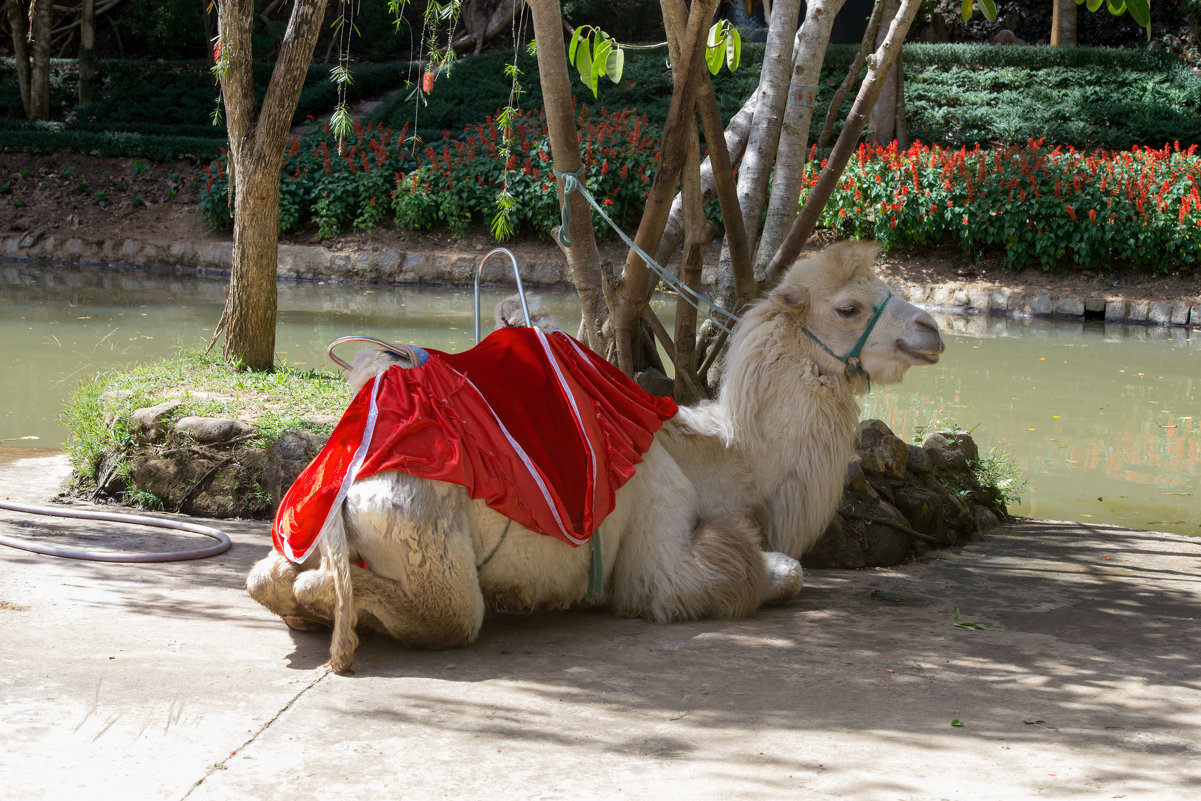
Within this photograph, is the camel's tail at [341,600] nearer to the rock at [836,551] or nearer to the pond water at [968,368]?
the rock at [836,551]

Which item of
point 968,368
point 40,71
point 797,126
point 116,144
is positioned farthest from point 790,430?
point 40,71

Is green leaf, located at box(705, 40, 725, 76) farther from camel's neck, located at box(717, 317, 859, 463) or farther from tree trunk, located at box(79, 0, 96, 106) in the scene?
tree trunk, located at box(79, 0, 96, 106)

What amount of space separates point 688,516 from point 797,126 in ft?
9.82

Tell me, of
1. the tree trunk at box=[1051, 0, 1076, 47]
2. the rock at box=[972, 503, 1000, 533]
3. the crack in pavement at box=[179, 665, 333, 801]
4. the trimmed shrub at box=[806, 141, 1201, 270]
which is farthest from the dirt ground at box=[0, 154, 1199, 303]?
the crack in pavement at box=[179, 665, 333, 801]

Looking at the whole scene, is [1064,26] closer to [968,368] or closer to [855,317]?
[968,368]

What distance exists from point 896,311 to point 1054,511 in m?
3.57

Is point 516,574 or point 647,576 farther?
point 647,576

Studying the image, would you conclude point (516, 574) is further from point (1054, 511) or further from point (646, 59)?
point (646, 59)

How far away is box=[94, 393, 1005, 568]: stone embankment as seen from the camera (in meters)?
5.39

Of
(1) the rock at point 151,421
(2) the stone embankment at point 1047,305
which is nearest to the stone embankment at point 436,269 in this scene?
(2) the stone embankment at point 1047,305

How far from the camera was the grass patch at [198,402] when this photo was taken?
19.3 feet

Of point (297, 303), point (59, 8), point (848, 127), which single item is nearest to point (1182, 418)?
point (848, 127)

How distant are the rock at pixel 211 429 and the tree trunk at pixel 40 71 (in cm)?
1994

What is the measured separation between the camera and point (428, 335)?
40.1ft
